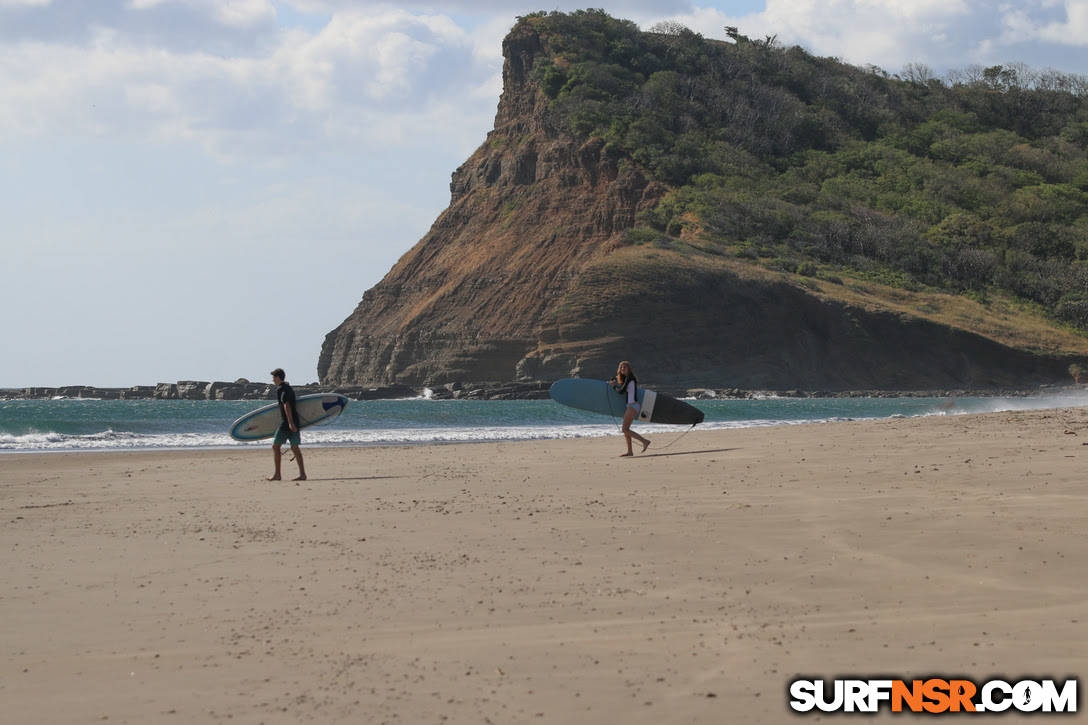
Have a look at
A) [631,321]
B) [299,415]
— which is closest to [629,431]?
[299,415]

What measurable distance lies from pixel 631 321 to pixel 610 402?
162 ft

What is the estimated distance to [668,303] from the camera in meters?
70.9

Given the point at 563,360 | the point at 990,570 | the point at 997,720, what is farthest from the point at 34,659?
the point at 563,360

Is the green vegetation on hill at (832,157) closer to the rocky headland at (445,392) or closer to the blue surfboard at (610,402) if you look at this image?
the rocky headland at (445,392)

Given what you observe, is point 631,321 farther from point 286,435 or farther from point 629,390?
point 286,435

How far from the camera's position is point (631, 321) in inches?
2763

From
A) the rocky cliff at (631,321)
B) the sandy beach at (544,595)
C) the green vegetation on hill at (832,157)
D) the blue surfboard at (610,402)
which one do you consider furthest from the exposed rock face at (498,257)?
the sandy beach at (544,595)

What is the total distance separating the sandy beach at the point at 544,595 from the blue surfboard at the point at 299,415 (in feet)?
24.2

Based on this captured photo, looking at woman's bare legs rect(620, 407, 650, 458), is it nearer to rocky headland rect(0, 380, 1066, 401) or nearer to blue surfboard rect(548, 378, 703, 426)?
blue surfboard rect(548, 378, 703, 426)

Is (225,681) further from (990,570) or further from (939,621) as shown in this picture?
(990,570)

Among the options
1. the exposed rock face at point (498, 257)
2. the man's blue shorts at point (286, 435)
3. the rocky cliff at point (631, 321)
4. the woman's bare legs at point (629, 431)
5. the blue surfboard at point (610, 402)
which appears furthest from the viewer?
the exposed rock face at point (498, 257)

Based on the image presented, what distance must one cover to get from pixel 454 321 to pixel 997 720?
244 ft

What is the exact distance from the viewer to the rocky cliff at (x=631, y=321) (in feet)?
230

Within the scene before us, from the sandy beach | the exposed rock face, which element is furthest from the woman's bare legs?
the exposed rock face
